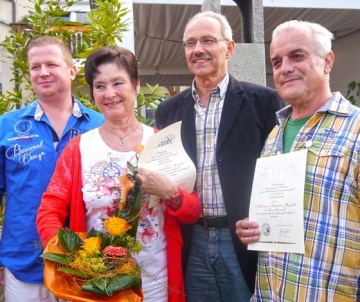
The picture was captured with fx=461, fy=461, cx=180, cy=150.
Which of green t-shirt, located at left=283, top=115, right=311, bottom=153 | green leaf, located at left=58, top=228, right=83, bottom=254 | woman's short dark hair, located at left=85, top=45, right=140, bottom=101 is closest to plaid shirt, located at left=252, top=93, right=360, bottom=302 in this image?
green t-shirt, located at left=283, top=115, right=311, bottom=153

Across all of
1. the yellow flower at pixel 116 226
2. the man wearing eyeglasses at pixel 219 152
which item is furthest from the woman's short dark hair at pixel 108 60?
the yellow flower at pixel 116 226

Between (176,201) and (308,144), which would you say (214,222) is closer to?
(176,201)

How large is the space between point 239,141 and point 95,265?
107 centimetres

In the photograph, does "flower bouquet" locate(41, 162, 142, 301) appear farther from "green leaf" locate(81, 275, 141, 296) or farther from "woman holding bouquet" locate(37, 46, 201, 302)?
"woman holding bouquet" locate(37, 46, 201, 302)

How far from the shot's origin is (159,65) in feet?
39.9

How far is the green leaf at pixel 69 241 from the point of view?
76.5 inches

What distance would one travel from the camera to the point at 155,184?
217 centimetres

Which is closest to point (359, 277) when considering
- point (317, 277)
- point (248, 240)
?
point (317, 277)

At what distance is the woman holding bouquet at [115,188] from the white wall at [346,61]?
9.54 m

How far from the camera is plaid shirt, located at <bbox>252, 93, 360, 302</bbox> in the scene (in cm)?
178

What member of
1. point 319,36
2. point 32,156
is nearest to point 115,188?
point 32,156

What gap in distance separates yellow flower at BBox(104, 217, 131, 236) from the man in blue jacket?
64cm

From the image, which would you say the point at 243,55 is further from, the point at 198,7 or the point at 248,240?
the point at 198,7

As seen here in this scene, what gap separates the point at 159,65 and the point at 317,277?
10.8 m
